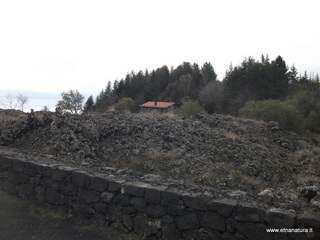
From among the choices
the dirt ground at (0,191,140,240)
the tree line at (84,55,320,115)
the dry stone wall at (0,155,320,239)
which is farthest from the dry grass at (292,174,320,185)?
the tree line at (84,55,320,115)

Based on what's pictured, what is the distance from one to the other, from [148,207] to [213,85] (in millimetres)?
37313

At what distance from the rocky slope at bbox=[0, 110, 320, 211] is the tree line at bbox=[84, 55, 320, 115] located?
13.5 meters

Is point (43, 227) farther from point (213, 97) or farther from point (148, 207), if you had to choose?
point (213, 97)

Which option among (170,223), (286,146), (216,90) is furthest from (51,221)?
(216,90)

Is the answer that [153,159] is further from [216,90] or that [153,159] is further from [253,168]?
[216,90]

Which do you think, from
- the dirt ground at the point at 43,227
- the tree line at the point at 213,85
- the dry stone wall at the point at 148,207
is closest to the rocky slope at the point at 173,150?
the dry stone wall at the point at 148,207

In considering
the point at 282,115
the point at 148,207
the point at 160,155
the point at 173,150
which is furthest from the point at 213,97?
the point at 148,207

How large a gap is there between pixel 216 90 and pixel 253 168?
32.8 meters

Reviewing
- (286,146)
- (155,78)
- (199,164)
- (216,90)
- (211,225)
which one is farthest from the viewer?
(155,78)

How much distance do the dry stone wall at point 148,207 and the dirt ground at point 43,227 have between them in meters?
0.14

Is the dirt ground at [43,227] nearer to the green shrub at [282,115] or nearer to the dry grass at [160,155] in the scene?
the dry grass at [160,155]

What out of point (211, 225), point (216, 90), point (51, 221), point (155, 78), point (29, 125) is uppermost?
point (155, 78)

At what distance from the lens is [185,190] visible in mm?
3561

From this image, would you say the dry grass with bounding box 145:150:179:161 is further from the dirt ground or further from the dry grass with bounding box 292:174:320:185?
the dry grass with bounding box 292:174:320:185
